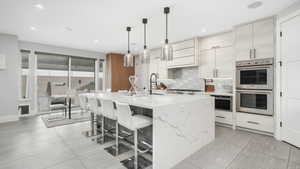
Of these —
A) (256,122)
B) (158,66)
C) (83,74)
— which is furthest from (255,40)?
(83,74)

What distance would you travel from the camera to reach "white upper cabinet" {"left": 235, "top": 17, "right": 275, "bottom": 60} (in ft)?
9.63

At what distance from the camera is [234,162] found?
198cm

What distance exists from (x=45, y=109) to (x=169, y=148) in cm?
575

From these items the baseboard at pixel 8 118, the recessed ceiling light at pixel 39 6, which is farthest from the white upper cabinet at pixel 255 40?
the baseboard at pixel 8 118

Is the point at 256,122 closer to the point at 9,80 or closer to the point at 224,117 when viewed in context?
the point at 224,117

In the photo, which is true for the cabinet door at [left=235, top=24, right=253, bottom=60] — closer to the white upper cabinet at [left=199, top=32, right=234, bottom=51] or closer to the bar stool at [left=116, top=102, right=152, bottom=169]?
the white upper cabinet at [left=199, top=32, right=234, bottom=51]

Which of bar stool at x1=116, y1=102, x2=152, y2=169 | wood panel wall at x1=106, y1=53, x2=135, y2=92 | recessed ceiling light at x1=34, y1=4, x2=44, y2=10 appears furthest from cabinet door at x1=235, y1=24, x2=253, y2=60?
Answer: wood panel wall at x1=106, y1=53, x2=135, y2=92

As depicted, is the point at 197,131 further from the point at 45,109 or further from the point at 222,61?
the point at 45,109

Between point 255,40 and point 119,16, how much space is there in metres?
3.15

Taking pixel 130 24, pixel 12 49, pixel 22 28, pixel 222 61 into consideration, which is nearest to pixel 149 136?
pixel 130 24

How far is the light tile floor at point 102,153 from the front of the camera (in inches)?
75.5

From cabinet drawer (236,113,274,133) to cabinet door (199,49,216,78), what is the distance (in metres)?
1.37

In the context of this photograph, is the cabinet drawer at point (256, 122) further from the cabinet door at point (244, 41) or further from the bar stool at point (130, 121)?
the bar stool at point (130, 121)

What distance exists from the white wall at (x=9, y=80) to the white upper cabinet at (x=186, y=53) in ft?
16.9
